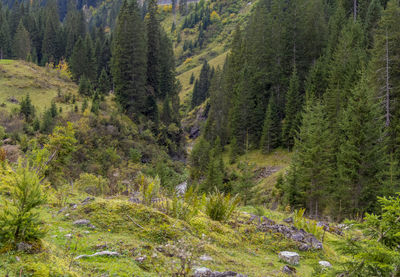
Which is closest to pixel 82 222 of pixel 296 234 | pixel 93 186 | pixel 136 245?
pixel 136 245

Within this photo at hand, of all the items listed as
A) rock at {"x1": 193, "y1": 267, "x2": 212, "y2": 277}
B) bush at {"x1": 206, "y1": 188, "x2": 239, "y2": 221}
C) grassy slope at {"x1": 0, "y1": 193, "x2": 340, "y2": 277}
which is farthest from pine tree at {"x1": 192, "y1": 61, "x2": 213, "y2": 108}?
rock at {"x1": 193, "y1": 267, "x2": 212, "y2": 277}

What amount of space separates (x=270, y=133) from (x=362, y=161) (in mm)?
24996

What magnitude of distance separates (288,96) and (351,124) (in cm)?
2457

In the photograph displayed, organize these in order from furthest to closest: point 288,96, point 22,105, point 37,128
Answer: point 288,96
point 22,105
point 37,128

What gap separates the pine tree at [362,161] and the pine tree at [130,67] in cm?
3243

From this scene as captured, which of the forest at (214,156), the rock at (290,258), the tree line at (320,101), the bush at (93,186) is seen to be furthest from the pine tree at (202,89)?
the rock at (290,258)

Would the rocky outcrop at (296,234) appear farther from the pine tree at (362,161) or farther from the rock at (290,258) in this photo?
the pine tree at (362,161)

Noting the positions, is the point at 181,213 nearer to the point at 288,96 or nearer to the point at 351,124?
the point at 351,124

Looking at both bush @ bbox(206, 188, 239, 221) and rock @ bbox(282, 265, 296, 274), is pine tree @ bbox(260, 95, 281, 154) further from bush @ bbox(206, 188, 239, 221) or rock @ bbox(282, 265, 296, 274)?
rock @ bbox(282, 265, 296, 274)

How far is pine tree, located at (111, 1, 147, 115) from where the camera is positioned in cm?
4459

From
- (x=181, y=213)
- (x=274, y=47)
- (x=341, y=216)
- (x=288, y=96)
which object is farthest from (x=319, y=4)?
(x=181, y=213)

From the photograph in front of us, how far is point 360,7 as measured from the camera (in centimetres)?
5162

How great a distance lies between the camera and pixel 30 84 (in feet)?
139

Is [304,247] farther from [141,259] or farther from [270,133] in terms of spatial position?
[270,133]
